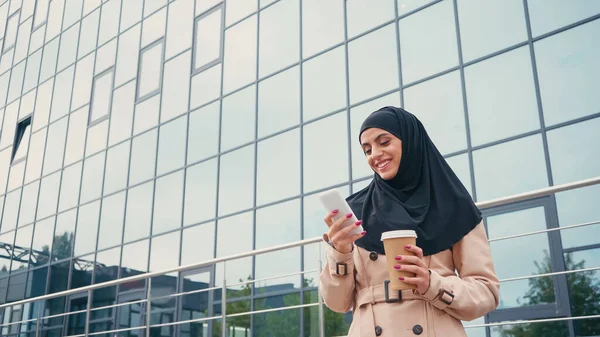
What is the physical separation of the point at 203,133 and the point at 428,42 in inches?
227

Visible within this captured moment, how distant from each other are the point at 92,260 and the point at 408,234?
50.4ft

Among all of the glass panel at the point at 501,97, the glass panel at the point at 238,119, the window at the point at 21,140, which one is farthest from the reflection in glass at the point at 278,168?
the window at the point at 21,140

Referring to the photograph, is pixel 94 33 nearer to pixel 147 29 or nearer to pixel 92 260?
pixel 147 29

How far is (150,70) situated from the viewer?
1583 centimetres

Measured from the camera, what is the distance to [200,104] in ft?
46.4

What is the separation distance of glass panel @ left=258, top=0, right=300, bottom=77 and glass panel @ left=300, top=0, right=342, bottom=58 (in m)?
0.21

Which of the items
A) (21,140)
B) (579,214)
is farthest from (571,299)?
(21,140)

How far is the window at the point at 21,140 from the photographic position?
19428 millimetres

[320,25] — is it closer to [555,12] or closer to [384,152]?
[555,12]

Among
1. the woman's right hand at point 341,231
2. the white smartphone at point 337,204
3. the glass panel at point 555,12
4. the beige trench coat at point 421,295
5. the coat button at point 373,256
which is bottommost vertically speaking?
the beige trench coat at point 421,295

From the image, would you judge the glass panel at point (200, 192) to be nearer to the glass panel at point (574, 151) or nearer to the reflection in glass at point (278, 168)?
the reflection in glass at point (278, 168)

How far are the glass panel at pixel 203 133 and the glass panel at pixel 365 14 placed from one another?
3798 mm

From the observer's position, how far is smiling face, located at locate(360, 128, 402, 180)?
6.14 feet

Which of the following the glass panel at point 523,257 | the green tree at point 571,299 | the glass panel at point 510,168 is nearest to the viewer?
the green tree at point 571,299
